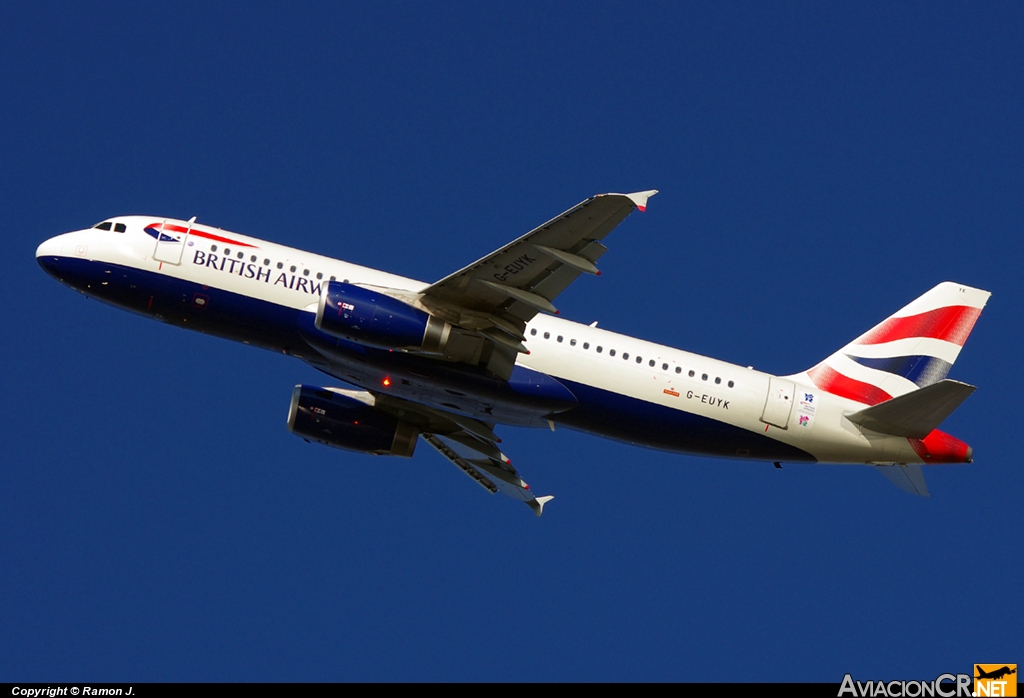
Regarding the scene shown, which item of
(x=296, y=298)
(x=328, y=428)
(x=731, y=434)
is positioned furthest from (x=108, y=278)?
(x=731, y=434)

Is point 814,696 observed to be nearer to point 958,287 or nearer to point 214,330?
point 958,287

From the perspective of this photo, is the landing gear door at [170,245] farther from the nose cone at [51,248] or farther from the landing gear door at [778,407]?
the landing gear door at [778,407]

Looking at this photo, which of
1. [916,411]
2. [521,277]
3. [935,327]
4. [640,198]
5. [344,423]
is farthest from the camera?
[344,423]

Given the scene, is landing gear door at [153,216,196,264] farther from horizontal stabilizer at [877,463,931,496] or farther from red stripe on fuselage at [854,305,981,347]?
horizontal stabilizer at [877,463,931,496]

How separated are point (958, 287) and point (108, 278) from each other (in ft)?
98.7

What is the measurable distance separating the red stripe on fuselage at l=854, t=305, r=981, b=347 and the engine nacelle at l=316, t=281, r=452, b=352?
1653cm

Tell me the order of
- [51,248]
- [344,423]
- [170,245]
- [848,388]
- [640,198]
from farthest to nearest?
[344,423] < [848,388] < [51,248] < [170,245] < [640,198]

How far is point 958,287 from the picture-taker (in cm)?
4578

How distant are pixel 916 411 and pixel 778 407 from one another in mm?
4518

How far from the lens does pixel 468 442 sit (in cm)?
4816

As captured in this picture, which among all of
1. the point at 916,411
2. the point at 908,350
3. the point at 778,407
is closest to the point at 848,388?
the point at 908,350

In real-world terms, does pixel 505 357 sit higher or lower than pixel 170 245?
lower

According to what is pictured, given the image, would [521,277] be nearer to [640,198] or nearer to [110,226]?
[640,198]

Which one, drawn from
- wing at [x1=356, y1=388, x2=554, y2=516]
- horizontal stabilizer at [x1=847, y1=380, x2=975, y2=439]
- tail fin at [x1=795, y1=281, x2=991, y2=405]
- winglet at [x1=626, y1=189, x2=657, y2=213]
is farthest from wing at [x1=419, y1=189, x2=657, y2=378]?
Result: horizontal stabilizer at [x1=847, y1=380, x2=975, y2=439]
